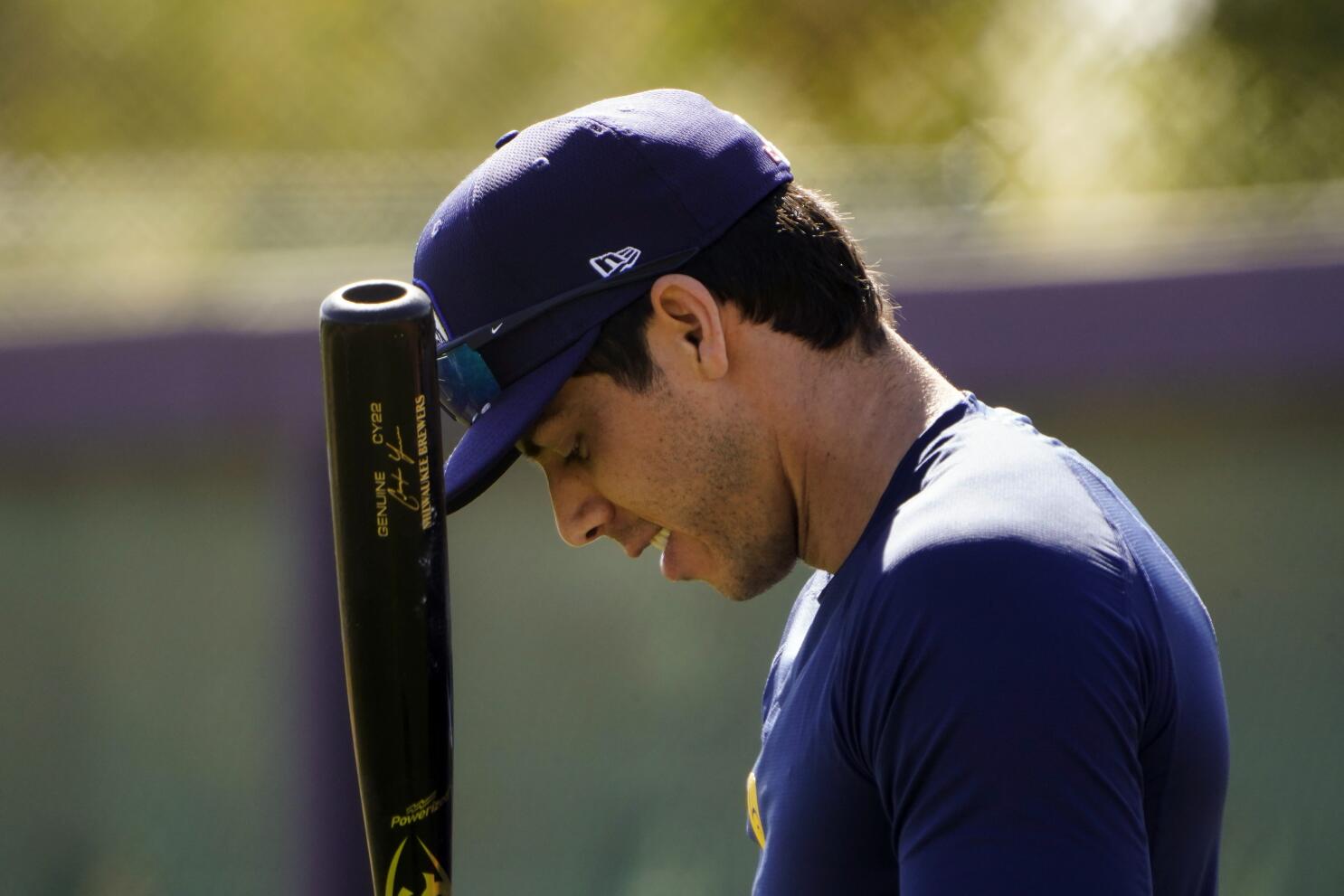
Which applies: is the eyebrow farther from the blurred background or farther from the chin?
the blurred background

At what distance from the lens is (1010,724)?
1.17 metres

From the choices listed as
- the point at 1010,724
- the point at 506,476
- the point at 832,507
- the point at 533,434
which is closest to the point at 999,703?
the point at 1010,724

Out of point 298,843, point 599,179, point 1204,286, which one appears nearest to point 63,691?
point 298,843

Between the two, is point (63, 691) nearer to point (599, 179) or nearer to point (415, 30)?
point (415, 30)

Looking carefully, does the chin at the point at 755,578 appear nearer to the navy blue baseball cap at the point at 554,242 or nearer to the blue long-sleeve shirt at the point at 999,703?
the blue long-sleeve shirt at the point at 999,703

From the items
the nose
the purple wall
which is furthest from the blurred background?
the nose

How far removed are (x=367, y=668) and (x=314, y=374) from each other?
A: 1835 millimetres

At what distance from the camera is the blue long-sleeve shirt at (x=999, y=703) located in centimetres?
116

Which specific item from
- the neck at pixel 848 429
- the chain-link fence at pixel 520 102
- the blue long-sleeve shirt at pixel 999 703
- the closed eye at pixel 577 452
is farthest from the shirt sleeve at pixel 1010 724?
the chain-link fence at pixel 520 102

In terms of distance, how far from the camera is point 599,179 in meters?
1.59

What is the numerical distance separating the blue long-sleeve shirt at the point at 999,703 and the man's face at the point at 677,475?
0.62 ft

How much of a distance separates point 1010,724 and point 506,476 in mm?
2370

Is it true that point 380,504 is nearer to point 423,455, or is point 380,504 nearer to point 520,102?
point 423,455

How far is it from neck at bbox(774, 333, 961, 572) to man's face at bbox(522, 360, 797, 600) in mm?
43
